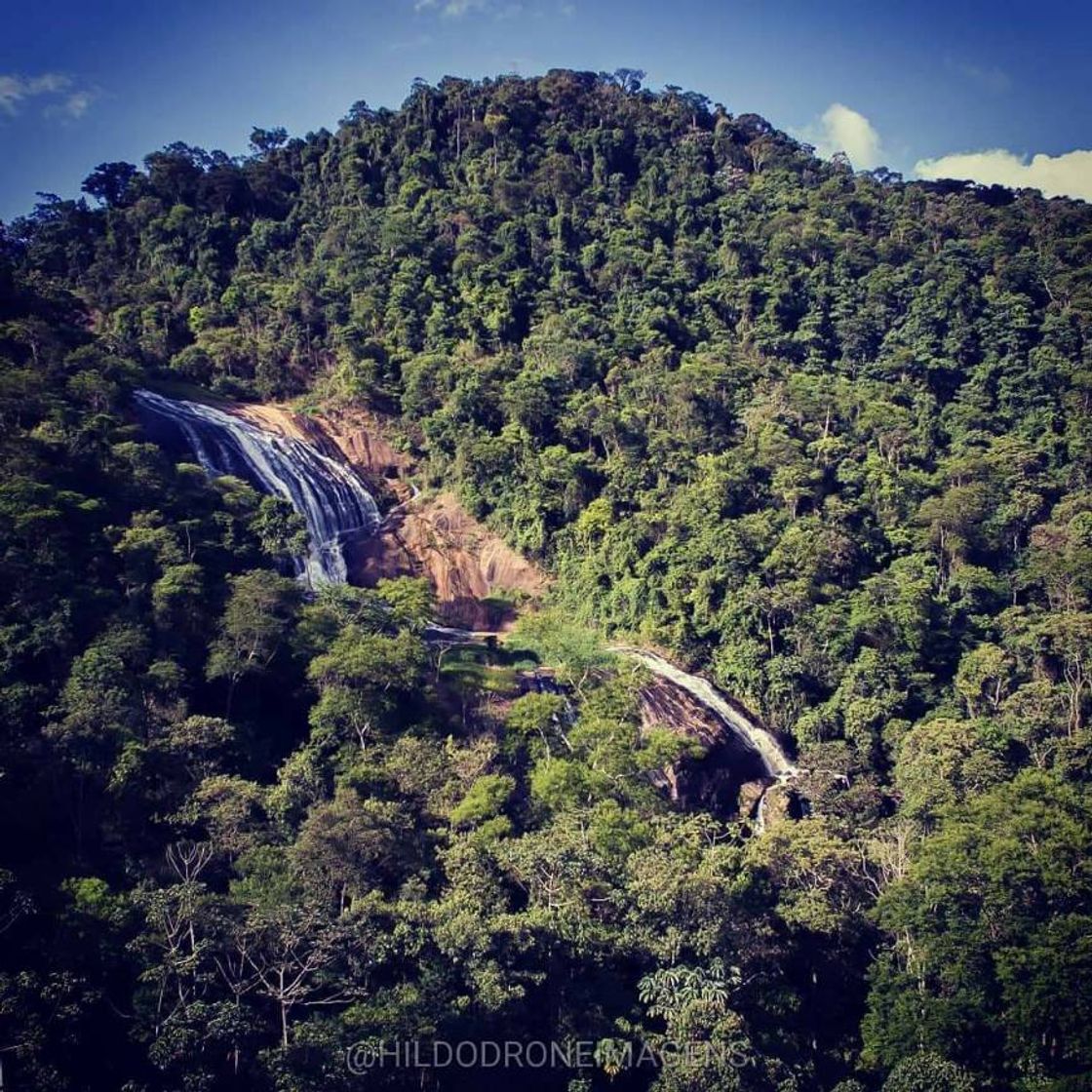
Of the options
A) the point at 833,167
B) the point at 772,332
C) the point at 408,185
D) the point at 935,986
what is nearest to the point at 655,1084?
the point at 935,986

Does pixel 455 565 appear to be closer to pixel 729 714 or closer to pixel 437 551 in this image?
pixel 437 551

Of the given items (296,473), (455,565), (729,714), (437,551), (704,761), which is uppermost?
(296,473)

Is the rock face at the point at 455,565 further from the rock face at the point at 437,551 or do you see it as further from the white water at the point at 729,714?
the white water at the point at 729,714

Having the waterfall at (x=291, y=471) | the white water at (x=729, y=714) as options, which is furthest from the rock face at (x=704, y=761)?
the waterfall at (x=291, y=471)

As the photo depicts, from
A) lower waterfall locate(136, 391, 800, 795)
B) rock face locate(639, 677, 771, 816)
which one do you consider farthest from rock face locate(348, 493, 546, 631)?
rock face locate(639, 677, 771, 816)

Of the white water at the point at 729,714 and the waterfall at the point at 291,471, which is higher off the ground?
the waterfall at the point at 291,471

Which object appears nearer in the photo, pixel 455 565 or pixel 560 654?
pixel 560 654

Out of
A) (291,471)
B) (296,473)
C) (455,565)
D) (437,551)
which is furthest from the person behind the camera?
(296,473)

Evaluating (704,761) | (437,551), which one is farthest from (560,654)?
(437,551)
